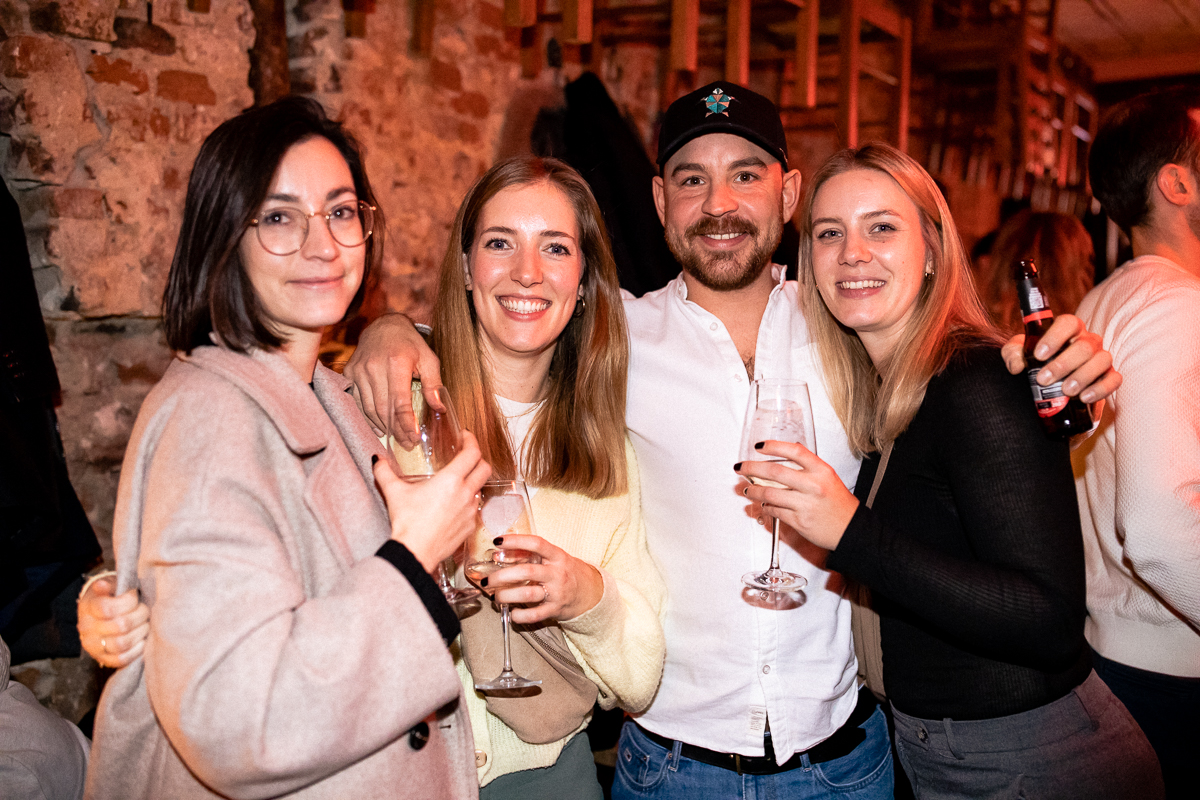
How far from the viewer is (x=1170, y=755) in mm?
2064

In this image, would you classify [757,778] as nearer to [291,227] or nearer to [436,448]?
[436,448]

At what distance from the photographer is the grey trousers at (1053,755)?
1.56 metres

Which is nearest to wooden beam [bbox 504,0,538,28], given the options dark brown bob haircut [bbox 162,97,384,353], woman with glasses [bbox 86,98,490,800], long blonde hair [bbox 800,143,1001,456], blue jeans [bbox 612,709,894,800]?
long blonde hair [bbox 800,143,1001,456]

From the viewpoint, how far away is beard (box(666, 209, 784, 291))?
2107 millimetres

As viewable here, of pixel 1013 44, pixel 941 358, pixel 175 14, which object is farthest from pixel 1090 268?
pixel 175 14

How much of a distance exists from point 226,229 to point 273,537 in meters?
0.46

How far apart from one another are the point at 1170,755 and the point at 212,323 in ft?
7.59

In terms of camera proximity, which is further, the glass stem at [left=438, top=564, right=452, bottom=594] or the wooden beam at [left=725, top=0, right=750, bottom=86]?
the wooden beam at [left=725, top=0, right=750, bottom=86]

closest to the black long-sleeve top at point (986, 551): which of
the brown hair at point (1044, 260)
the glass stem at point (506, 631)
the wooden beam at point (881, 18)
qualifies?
the glass stem at point (506, 631)

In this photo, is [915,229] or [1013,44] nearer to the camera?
[915,229]

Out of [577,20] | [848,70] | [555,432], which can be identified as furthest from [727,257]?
[848,70]

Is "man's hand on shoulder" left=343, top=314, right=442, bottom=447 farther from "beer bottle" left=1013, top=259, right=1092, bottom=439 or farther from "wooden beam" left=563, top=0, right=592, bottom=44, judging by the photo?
"wooden beam" left=563, top=0, right=592, bottom=44

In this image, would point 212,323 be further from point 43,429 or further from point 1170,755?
point 1170,755

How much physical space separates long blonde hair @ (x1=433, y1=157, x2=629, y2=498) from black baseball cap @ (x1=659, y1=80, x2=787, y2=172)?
34 cm
